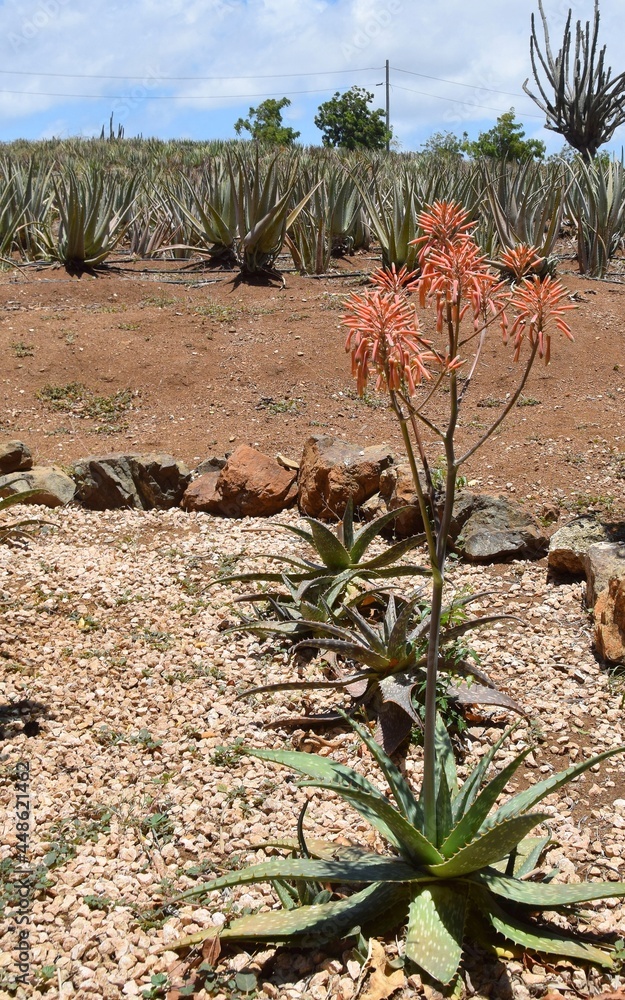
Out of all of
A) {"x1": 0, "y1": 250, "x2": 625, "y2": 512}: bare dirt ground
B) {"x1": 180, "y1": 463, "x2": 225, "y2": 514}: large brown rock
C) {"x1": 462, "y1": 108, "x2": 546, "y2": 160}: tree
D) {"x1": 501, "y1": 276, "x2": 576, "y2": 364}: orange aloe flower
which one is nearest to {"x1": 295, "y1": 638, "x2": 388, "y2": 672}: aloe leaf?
{"x1": 501, "y1": 276, "x2": 576, "y2": 364}: orange aloe flower

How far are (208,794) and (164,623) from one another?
50.8 inches

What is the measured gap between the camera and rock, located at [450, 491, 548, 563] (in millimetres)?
4652

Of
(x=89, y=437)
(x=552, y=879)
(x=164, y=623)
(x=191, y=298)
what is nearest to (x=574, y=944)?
(x=552, y=879)

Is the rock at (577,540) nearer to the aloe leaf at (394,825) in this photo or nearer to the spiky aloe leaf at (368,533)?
the spiky aloe leaf at (368,533)

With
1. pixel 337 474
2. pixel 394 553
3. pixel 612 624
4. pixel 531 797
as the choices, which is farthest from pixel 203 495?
pixel 531 797

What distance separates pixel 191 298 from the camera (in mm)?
9578

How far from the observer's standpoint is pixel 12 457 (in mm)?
5824

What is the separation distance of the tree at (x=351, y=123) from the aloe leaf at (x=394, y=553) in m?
32.7

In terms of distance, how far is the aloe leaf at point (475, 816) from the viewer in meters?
2.22

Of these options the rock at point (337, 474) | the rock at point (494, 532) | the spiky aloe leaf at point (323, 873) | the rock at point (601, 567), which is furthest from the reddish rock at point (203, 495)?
the spiky aloe leaf at point (323, 873)

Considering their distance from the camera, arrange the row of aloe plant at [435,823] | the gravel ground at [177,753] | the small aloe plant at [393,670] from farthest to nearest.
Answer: the small aloe plant at [393,670] < the gravel ground at [177,753] < the row of aloe plant at [435,823]

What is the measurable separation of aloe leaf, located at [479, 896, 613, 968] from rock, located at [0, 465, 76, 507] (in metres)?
4.21

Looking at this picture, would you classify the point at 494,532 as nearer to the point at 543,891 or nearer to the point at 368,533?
the point at 368,533

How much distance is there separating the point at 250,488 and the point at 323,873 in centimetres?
341
